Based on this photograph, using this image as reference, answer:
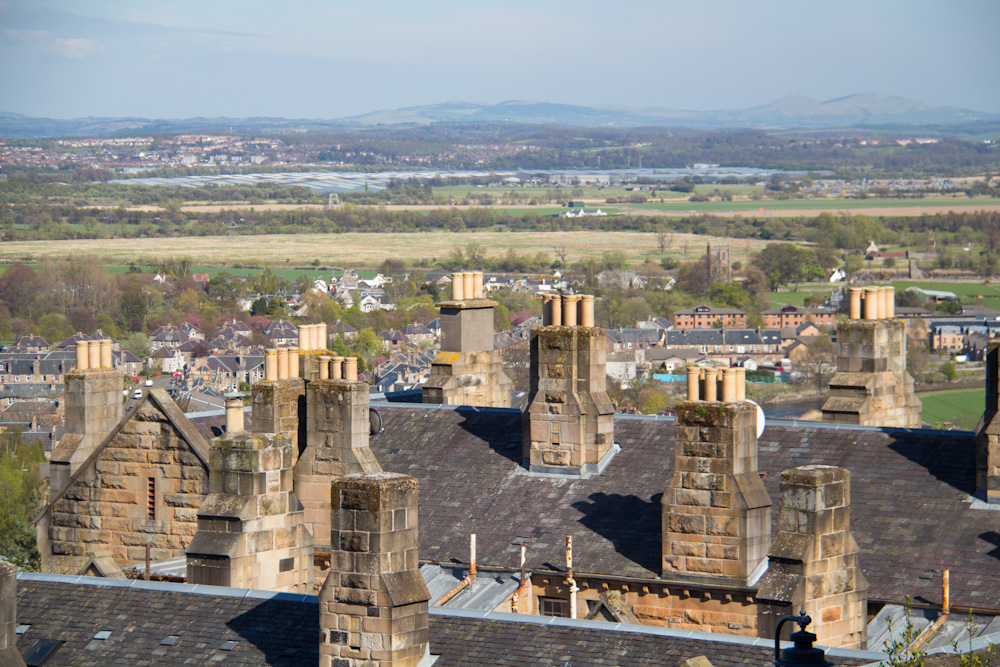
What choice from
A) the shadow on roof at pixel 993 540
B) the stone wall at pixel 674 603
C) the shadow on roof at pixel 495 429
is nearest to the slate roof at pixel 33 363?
the shadow on roof at pixel 495 429

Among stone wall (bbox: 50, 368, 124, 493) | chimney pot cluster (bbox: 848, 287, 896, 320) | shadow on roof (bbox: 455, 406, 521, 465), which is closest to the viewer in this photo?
shadow on roof (bbox: 455, 406, 521, 465)

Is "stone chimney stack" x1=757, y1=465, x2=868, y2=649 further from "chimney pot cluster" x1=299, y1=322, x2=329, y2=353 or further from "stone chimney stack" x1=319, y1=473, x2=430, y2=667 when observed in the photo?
"chimney pot cluster" x1=299, y1=322, x2=329, y2=353

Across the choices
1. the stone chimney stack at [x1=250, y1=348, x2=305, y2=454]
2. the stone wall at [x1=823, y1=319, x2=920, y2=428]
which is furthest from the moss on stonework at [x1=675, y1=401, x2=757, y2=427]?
the stone wall at [x1=823, y1=319, x2=920, y2=428]

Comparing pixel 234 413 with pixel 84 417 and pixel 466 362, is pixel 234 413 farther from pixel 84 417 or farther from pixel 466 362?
pixel 466 362

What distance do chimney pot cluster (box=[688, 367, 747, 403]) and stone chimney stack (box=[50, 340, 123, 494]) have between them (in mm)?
11452

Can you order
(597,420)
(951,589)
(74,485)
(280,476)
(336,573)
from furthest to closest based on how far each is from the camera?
(74,485) < (597,420) < (280,476) < (951,589) < (336,573)

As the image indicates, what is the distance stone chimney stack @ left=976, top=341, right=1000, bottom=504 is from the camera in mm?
21609

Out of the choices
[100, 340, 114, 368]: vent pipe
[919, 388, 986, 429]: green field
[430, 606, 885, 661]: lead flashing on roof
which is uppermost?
[100, 340, 114, 368]: vent pipe

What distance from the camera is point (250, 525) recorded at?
2097cm

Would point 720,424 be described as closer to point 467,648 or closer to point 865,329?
point 467,648

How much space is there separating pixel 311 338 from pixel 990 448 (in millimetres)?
11398

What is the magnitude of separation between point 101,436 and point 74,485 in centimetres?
121

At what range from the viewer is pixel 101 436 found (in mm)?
27266

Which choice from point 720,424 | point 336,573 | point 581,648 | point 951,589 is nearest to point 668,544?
point 720,424
